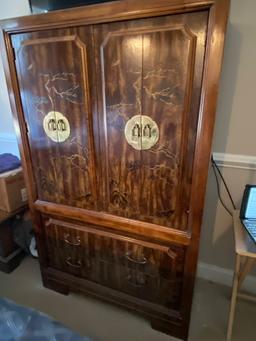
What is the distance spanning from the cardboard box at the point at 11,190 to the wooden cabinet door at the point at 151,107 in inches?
34.3

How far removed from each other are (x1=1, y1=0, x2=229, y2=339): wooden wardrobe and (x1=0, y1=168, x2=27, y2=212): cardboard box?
1.19 feet

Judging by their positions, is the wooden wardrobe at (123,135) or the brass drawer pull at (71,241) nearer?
the wooden wardrobe at (123,135)

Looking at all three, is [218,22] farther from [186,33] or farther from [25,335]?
[25,335]

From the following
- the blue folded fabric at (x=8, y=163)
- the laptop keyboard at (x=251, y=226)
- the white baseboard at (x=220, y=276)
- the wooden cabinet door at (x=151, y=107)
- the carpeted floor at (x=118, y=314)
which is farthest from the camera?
the blue folded fabric at (x=8, y=163)

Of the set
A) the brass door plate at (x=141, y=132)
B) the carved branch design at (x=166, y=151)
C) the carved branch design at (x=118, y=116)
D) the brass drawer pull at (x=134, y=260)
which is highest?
the carved branch design at (x=118, y=116)

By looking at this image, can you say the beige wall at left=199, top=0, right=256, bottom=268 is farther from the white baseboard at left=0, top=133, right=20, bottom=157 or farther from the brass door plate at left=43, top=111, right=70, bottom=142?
the white baseboard at left=0, top=133, right=20, bottom=157

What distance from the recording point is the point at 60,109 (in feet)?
4.00

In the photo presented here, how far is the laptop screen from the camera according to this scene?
1.30 m

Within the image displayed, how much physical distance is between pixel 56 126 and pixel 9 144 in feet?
4.06

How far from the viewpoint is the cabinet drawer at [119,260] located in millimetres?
1304

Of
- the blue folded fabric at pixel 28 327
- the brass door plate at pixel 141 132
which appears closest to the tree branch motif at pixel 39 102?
the brass door plate at pixel 141 132

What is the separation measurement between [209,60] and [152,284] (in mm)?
1234

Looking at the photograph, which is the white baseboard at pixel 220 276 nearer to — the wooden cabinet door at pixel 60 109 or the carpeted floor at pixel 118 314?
the carpeted floor at pixel 118 314

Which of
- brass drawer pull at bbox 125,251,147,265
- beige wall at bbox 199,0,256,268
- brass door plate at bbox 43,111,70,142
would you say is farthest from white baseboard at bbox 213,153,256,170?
brass door plate at bbox 43,111,70,142
